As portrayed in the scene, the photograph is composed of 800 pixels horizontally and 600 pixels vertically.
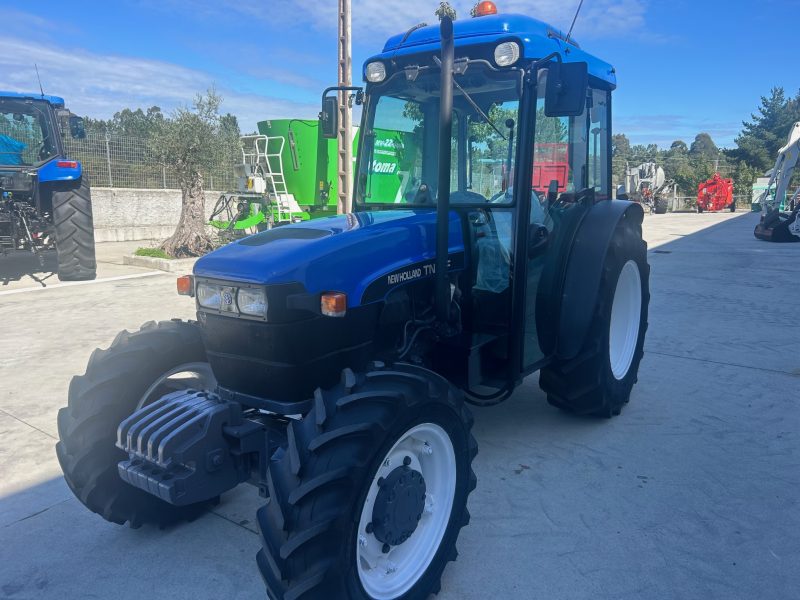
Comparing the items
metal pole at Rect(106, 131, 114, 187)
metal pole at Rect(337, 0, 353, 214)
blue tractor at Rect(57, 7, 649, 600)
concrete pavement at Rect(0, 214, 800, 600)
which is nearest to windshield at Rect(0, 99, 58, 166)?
metal pole at Rect(337, 0, 353, 214)

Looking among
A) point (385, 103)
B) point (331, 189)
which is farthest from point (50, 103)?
point (385, 103)

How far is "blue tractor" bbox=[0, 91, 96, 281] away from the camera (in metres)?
8.69

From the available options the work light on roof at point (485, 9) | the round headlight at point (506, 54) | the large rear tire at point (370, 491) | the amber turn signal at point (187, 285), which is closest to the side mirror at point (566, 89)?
the round headlight at point (506, 54)

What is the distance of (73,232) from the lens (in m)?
8.91

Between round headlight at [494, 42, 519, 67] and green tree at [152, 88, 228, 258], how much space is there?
953cm

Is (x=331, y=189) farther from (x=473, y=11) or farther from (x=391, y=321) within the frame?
(x=391, y=321)

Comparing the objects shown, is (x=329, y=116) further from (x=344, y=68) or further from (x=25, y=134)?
(x=344, y=68)

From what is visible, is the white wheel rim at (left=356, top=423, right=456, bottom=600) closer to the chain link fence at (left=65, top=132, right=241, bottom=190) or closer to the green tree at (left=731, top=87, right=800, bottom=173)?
the chain link fence at (left=65, top=132, right=241, bottom=190)

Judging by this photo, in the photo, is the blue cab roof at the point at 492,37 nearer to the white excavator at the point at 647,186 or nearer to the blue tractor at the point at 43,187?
the white excavator at the point at 647,186

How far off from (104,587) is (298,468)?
1162mm

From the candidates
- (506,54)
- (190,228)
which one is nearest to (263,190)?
(190,228)

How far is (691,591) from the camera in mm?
2451

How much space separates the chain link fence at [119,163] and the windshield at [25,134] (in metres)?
4.19

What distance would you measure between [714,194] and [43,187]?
33.3 meters
